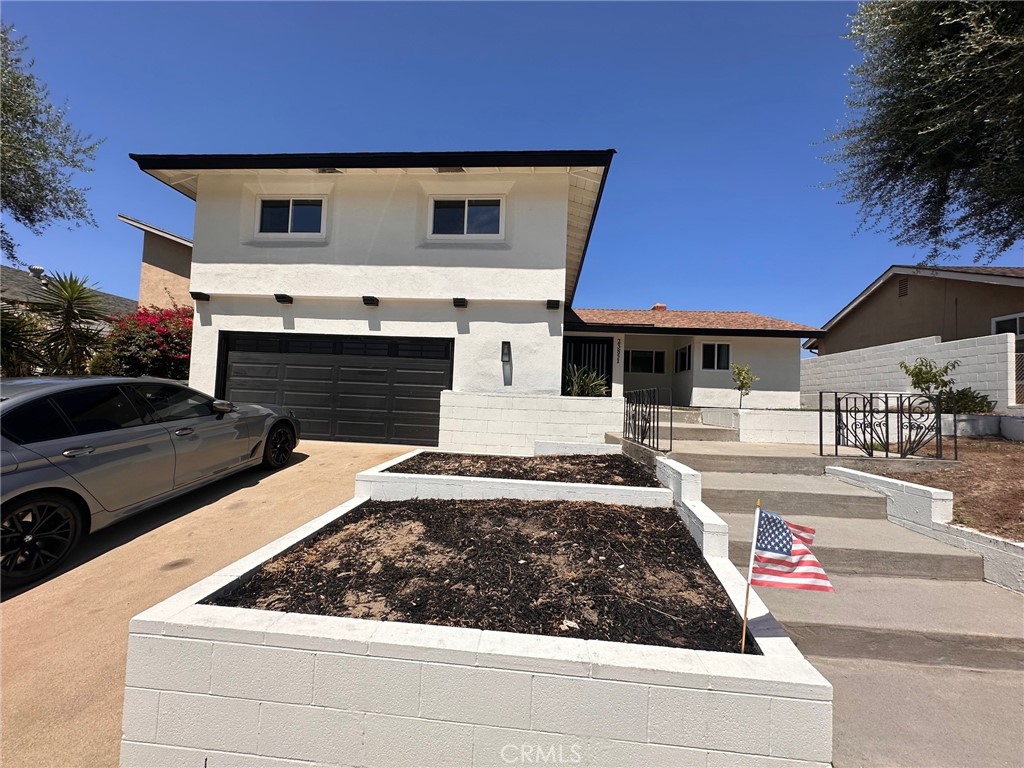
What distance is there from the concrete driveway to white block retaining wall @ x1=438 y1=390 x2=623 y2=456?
9.59 ft

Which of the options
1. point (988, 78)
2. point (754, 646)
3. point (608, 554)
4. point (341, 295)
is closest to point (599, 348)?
point (341, 295)

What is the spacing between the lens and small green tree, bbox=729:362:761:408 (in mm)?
11953

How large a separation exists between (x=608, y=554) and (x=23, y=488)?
4685 millimetres

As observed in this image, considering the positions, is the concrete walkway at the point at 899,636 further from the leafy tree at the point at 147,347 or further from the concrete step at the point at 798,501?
the leafy tree at the point at 147,347

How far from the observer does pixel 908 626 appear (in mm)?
2871

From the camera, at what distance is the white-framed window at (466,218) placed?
939 cm

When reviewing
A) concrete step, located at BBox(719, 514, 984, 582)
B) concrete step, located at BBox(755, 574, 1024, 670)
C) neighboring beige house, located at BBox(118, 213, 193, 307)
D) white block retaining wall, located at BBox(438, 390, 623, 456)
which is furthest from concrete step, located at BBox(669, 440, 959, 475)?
neighboring beige house, located at BBox(118, 213, 193, 307)

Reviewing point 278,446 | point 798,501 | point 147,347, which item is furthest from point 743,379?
point 147,347

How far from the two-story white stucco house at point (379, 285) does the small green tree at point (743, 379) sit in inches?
239

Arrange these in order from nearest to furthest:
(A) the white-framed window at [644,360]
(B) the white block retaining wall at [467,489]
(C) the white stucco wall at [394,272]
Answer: (B) the white block retaining wall at [467,489], (C) the white stucco wall at [394,272], (A) the white-framed window at [644,360]

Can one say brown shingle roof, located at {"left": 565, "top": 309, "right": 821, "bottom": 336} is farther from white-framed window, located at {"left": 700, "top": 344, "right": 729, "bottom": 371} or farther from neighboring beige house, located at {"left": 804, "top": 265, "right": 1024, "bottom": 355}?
neighboring beige house, located at {"left": 804, "top": 265, "right": 1024, "bottom": 355}

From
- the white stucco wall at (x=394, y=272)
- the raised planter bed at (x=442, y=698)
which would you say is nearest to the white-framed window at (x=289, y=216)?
the white stucco wall at (x=394, y=272)

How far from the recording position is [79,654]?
107 inches

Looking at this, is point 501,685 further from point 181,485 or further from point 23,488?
point 181,485
